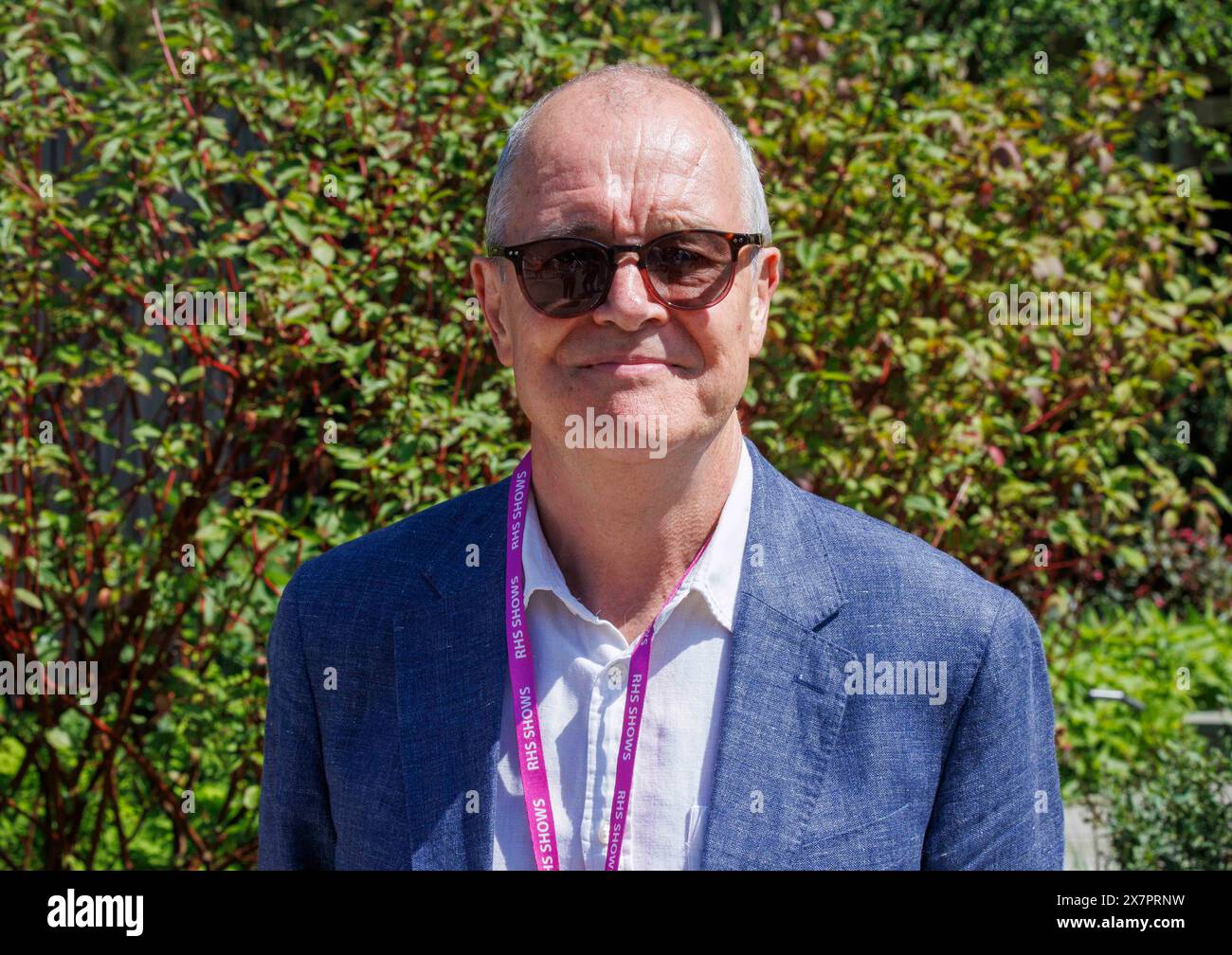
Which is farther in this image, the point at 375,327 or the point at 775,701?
the point at 375,327

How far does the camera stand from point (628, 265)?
1.91m

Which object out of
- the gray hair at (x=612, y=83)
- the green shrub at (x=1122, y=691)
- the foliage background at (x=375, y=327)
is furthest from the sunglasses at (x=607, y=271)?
the green shrub at (x=1122, y=691)

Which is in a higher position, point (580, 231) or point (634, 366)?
point (580, 231)

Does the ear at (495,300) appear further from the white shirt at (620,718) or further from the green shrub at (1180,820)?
the green shrub at (1180,820)

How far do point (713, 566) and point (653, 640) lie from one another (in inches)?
6.1

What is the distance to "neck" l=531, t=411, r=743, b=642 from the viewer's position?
1.96 m

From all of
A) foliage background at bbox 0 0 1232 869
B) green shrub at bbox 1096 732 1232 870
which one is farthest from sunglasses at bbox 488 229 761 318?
green shrub at bbox 1096 732 1232 870

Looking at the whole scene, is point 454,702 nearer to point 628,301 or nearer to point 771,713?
point 771,713

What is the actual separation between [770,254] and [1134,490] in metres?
3.51

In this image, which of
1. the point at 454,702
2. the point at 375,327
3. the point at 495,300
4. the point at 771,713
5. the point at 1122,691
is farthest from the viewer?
the point at 1122,691

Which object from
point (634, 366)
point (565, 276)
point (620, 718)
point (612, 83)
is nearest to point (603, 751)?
point (620, 718)

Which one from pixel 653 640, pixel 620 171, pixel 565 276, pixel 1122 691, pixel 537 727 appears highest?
pixel 620 171

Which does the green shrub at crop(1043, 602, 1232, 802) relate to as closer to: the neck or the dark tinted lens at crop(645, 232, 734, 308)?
the neck

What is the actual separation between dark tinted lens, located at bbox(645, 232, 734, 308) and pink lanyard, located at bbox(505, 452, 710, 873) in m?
0.40
